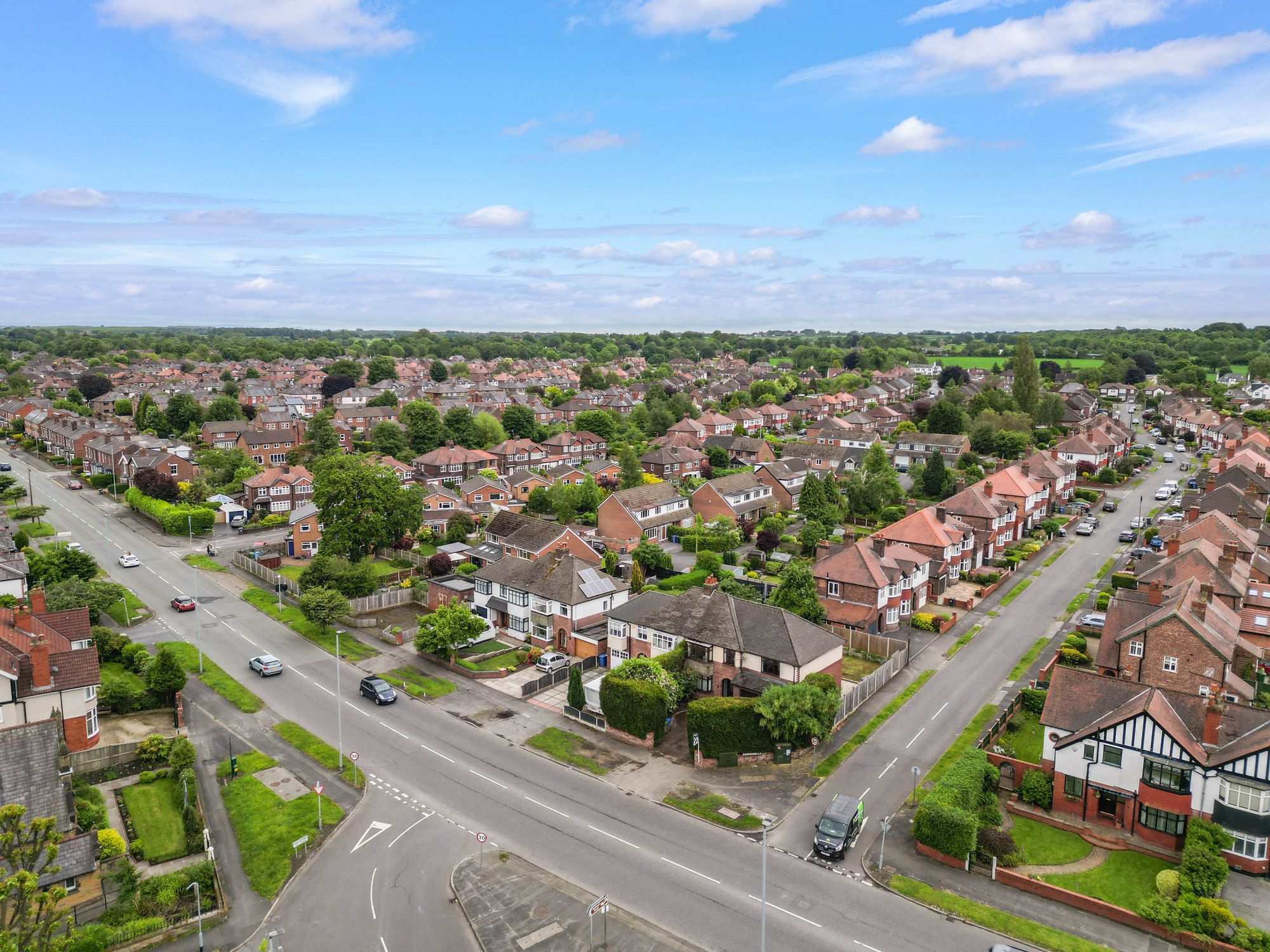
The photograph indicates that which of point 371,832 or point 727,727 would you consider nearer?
point 371,832

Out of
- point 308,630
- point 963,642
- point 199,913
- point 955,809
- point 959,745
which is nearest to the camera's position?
point 199,913

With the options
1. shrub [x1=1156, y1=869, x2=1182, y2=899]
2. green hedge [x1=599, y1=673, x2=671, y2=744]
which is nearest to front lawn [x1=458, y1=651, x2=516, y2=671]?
green hedge [x1=599, y1=673, x2=671, y2=744]

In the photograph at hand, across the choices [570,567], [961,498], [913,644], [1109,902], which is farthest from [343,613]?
[961,498]

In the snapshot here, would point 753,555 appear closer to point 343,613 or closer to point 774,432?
point 343,613

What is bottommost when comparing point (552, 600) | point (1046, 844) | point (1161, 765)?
point (1046, 844)

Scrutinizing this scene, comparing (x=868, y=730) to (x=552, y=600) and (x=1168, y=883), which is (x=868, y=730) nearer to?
(x=1168, y=883)

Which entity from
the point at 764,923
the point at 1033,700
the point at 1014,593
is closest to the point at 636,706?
the point at 764,923
